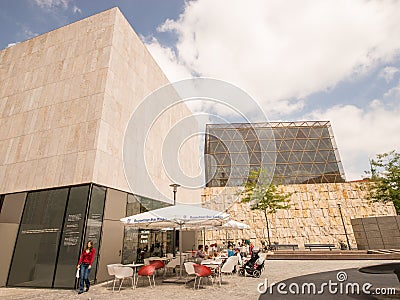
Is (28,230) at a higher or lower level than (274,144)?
lower

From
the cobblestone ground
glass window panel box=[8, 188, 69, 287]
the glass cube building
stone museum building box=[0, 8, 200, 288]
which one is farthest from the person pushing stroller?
the glass cube building

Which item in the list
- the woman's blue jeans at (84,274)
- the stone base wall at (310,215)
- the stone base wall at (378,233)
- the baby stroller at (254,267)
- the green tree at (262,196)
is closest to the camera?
the woman's blue jeans at (84,274)

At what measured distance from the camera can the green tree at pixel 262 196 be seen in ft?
70.7

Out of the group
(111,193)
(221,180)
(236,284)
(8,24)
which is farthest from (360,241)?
(8,24)

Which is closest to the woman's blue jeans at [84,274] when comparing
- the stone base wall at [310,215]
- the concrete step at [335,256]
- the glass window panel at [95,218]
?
the glass window panel at [95,218]

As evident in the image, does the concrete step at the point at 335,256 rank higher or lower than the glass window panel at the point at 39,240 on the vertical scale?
lower

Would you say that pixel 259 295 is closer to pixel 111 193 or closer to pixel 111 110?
pixel 111 193

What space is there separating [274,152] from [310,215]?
13128mm

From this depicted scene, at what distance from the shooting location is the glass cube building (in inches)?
1352

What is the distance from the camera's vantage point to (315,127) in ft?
124

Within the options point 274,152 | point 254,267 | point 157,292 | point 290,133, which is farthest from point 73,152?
point 290,133

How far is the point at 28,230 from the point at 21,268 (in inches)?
53.5

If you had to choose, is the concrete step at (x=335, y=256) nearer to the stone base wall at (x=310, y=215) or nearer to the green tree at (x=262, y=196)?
the green tree at (x=262, y=196)

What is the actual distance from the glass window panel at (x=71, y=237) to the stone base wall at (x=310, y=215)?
52.4 ft
